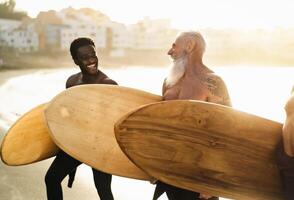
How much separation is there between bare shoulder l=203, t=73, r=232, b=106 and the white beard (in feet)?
0.50

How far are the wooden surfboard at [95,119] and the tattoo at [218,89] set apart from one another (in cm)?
78

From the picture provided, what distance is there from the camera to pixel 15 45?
230 ft

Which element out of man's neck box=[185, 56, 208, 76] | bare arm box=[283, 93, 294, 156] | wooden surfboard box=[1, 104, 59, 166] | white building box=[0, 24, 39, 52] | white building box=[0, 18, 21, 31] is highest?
man's neck box=[185, 56, 208, 76]

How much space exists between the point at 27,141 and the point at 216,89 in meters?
2.02

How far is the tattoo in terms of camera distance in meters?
2.77

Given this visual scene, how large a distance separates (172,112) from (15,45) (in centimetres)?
7087

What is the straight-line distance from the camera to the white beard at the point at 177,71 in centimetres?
283

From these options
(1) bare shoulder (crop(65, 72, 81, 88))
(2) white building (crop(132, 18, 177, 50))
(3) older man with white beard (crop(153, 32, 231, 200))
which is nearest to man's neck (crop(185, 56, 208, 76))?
(3) older man with white beard (crop(153, 32, 231, 200))

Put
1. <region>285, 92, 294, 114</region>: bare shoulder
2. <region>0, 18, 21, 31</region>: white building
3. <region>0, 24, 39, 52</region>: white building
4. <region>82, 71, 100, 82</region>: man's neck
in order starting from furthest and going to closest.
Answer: <region>0, 18, 21, 31</region>: white building, <region>0, 24, 39, 52</region>: white building, <region>82, 71, 100, 82</region>: man's neck, <region>285, 92, 294, 114</region>: bare shoulder

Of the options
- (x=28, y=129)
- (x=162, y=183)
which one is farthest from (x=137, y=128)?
(x=28, y=129)

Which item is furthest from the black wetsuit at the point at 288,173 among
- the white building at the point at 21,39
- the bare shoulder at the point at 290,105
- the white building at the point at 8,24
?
the white building at the point at 8,24

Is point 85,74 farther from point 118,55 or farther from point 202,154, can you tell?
point 118,55

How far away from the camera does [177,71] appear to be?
Answer: 2.86m

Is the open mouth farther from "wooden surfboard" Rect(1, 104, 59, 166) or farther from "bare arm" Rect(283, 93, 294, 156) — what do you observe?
"bare arm" Rect(283, 93, 294, 156)
